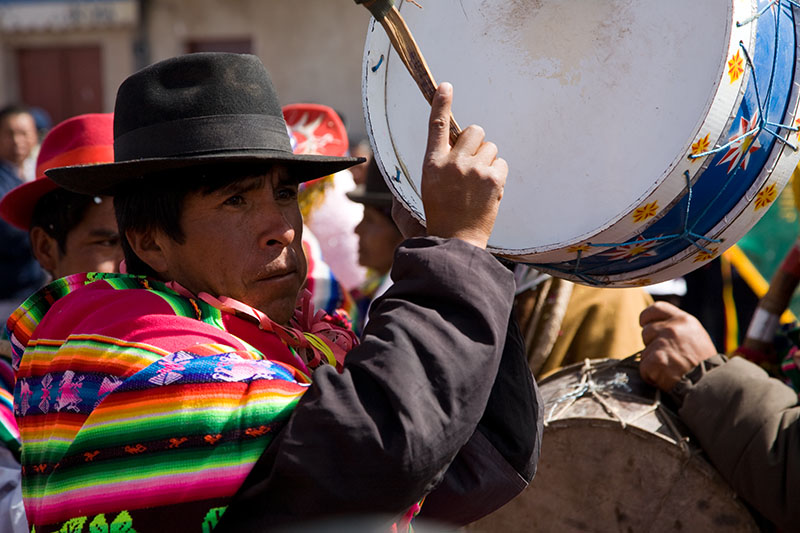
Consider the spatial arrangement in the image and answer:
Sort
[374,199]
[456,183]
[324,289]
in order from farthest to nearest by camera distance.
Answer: [374,199]
[324,289]
[456,183]

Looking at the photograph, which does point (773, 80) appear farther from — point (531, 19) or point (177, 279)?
point (177, 279)

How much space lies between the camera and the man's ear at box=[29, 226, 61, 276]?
2.64 metres

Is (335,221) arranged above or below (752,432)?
below

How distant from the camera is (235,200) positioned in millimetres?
1605

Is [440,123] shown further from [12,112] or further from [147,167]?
[12,112]

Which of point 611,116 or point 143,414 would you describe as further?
point 611,116

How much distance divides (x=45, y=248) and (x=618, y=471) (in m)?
1.85

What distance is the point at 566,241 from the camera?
5.03 ft

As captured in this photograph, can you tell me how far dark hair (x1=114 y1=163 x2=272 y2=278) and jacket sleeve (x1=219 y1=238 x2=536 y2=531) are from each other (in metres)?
0.40

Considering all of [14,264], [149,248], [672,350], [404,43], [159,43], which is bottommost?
[14,264]

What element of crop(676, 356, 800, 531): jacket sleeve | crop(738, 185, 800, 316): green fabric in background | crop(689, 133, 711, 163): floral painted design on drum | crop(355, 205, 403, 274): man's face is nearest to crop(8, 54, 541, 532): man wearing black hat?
crop(689, 133, 711, 163): floral painted design on drum

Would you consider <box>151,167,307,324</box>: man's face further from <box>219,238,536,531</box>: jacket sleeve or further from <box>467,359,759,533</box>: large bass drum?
<box>467,359,759,533</box>: large bass drum

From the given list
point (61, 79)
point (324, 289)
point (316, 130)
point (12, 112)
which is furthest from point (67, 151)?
point (61, 79)

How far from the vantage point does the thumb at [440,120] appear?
1416 millimetres
